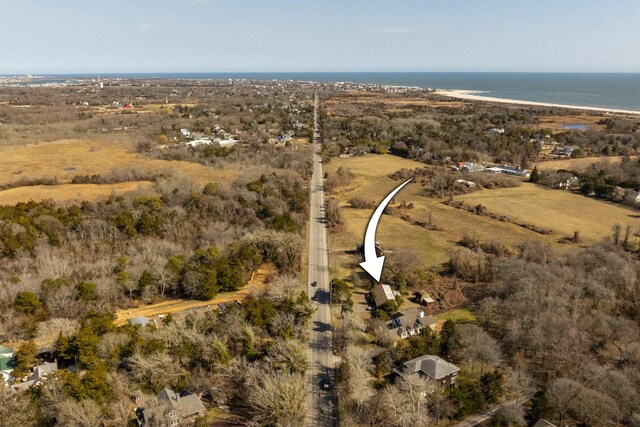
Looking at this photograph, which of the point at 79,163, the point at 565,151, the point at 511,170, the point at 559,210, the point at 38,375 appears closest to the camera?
the point at 38,375

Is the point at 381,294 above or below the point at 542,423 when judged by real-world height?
below

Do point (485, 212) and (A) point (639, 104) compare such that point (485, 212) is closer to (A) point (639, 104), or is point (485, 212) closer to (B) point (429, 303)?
(B) point (429, 303)

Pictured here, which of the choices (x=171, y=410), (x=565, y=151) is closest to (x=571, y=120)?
(x=565, y=151)

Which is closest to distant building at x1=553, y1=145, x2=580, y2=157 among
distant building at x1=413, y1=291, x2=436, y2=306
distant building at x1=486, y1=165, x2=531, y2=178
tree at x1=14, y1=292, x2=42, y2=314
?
distant building at x1=486, y1=165, x2=531, y2=178

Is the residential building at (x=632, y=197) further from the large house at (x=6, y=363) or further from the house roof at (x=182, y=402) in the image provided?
the large house at (x=6, y=363)

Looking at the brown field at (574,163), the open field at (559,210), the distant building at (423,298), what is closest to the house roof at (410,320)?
the distant building at (423,298)

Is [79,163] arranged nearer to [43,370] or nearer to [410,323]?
[43,370]

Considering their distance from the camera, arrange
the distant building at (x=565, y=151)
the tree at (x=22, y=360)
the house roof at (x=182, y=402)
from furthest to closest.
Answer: the distant building at (x=565, y=151), the tree at (x=22, y=360), the house roof at (x=182, y=402)
